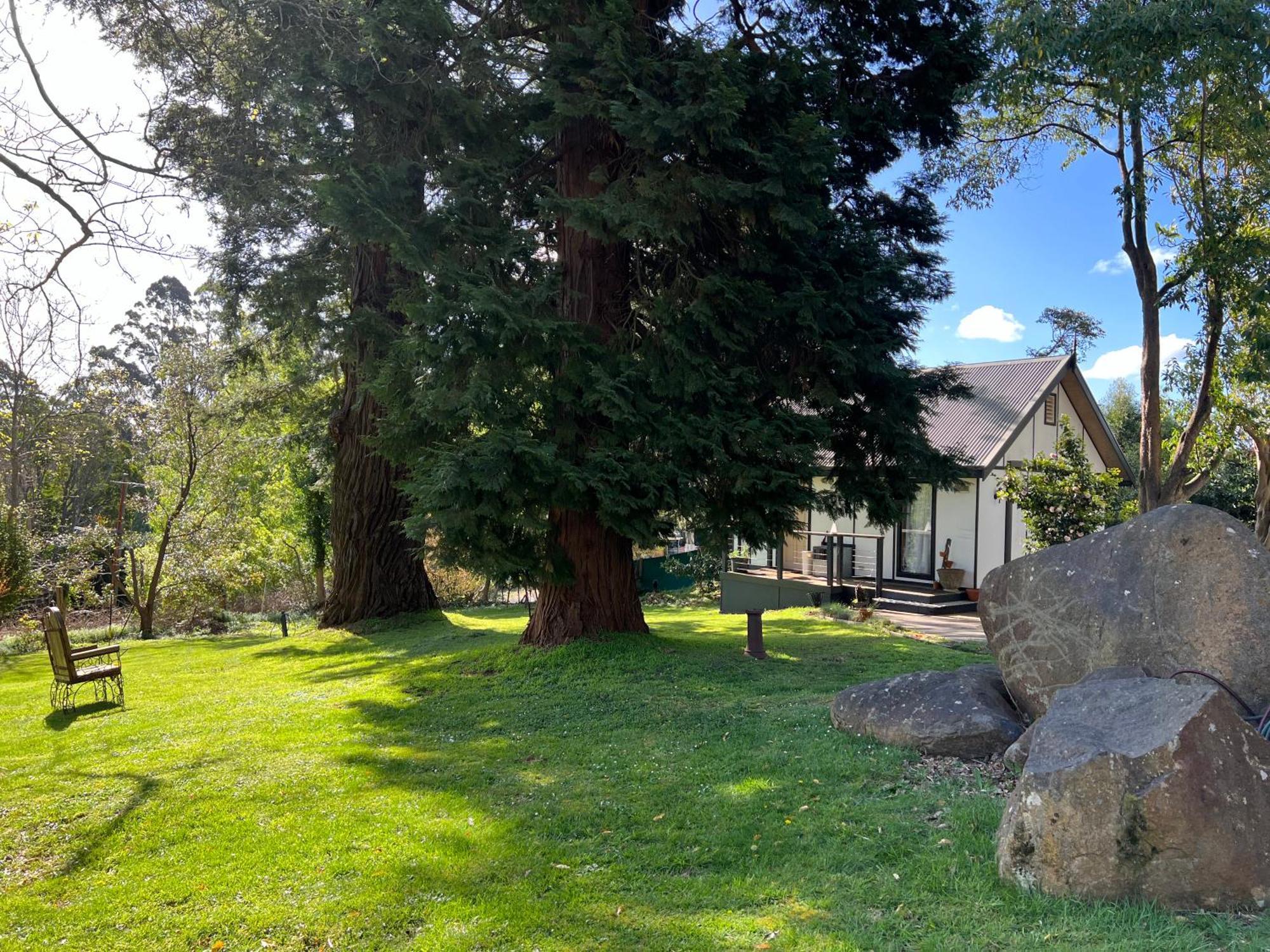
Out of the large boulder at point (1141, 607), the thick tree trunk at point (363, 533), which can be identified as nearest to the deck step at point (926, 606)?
the thick tree trunk at point (363, 533)

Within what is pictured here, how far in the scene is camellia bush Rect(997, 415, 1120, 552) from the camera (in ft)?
45.7

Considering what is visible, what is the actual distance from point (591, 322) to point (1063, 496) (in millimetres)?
9742

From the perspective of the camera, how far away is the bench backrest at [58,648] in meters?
8.22

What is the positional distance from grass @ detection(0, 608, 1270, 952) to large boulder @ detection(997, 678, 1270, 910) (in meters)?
0.13

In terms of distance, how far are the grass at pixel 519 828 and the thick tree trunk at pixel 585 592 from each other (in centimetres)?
86

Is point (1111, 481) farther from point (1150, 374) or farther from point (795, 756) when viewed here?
point (795, 756)

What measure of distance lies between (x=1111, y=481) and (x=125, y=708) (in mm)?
15255

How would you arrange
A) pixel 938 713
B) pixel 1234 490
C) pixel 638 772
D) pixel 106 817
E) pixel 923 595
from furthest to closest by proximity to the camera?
pixel 1234 490, pixel 923 595, pixel 638 772, pixel 938 713, pixel 106 817

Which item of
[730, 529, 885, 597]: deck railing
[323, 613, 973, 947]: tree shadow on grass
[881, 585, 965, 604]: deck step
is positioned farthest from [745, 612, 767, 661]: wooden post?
[881, 585, 965, 604]: deck step

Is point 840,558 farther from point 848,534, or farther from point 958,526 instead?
point 958,526

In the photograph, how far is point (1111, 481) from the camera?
1407 centimetres

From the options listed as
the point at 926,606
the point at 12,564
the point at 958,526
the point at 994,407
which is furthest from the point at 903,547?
the point at 12,564

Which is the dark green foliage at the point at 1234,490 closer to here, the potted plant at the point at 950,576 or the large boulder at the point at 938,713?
the potted plant at the point at 950,576

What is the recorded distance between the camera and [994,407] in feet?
63.9
